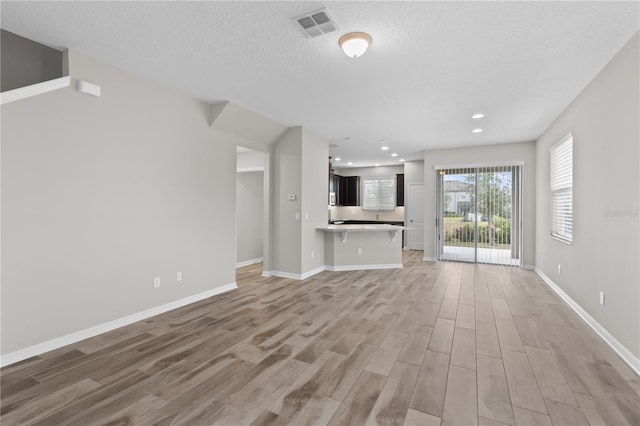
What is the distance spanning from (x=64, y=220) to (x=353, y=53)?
3.09 meters

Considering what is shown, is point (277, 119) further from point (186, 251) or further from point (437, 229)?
point (437, 229)

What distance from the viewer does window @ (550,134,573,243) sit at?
421 centimetres

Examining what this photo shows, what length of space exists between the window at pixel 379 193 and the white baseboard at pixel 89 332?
23.0 ft

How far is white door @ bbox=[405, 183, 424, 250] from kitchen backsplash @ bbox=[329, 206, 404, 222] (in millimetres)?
534

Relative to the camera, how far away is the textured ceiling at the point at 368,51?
231 cm

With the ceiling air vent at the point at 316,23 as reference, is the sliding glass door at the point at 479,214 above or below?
below

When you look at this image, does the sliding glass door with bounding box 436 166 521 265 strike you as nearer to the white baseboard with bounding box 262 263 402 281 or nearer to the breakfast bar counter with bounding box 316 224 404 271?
the breakfast bar counter with bounding box 316 224 404 271

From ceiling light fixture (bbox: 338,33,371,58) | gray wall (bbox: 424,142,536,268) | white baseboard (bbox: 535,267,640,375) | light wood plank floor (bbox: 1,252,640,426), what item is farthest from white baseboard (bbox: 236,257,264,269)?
white baseboard (bbox: 535,267,640,375)

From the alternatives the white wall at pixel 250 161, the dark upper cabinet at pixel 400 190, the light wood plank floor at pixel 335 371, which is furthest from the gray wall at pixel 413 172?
the light wood plank floor at pixel 335 371

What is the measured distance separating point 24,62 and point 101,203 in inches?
54.2

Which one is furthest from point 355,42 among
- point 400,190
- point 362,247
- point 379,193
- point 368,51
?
point 379,193

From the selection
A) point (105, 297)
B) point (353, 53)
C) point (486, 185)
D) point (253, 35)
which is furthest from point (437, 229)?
point (105, 297)

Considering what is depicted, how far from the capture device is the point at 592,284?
3.40m

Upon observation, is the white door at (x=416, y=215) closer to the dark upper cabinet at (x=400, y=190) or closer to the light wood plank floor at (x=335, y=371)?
the dark upper cabinet at (x=400, y=190)
